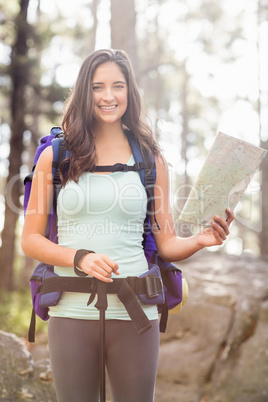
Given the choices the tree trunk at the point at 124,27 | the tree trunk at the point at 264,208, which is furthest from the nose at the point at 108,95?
the tree trunk at the point at 264,208

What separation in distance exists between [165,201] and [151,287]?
1.70 ft

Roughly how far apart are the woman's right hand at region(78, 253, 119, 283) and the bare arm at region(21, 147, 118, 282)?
0.39 ft

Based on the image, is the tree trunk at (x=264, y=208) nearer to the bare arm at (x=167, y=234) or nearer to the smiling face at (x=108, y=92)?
the bare arm at (x=167, y=234)

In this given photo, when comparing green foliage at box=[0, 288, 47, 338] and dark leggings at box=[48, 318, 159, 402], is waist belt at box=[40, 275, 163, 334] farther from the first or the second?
green foliage at box=[0, 288, 47, 338]

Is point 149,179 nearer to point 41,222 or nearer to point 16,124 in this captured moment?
point 41,222

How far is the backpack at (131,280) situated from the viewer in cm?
216

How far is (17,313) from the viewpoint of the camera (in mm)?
10922

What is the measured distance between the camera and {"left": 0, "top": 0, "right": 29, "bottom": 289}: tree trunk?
12406mm

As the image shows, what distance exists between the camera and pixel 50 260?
2215 mm

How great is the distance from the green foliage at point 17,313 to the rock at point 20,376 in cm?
521

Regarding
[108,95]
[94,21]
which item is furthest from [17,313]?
[94,21]

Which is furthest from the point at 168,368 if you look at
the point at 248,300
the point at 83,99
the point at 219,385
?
the point at 83,99

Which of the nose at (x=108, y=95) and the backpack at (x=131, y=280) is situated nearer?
the backpack at (x=131, y=280)

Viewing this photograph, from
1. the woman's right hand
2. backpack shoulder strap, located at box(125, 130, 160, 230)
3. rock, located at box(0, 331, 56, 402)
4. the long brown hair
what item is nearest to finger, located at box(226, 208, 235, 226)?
backpack shoulder strap, located at box(125, 130, 160, 230)
